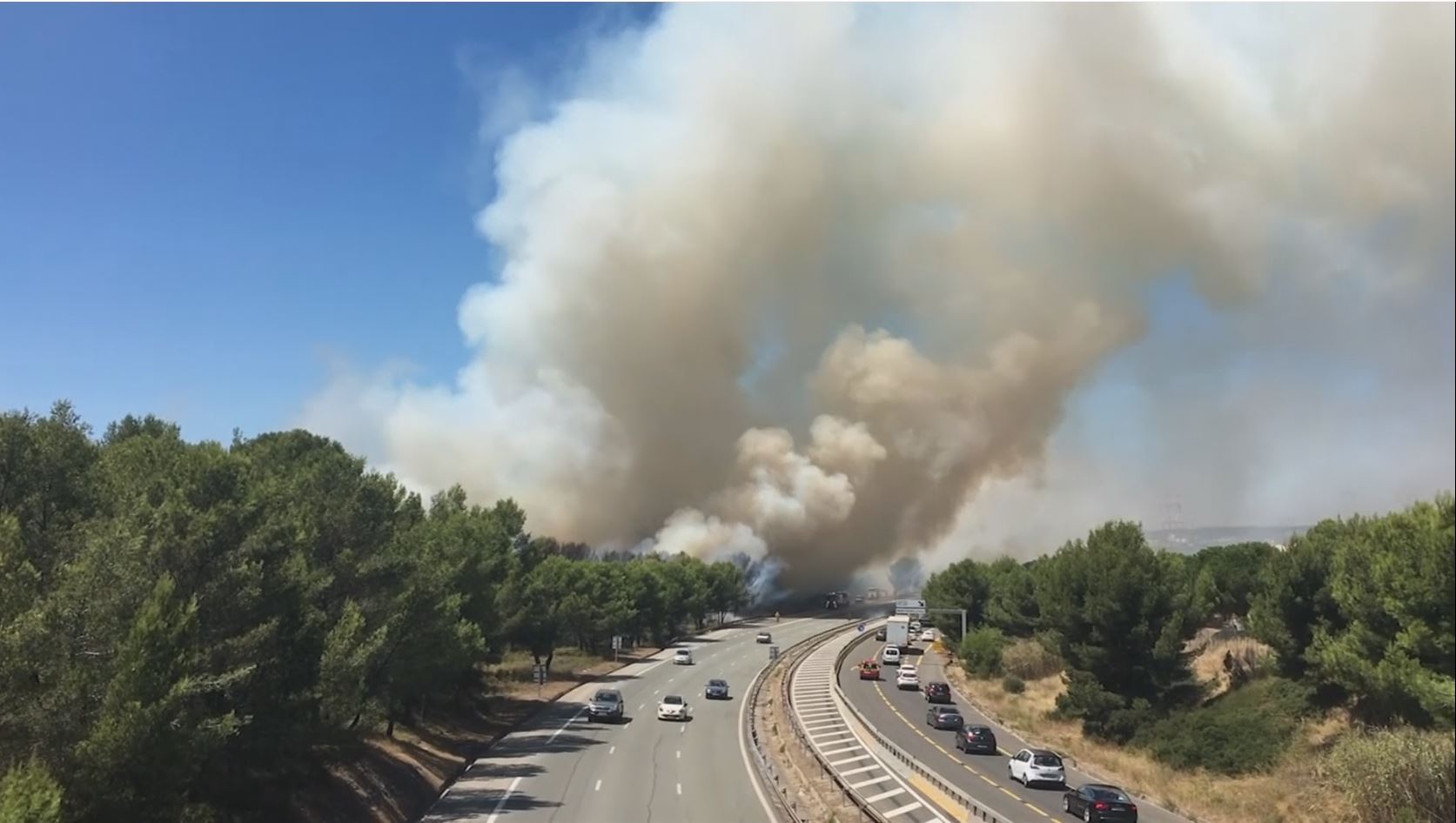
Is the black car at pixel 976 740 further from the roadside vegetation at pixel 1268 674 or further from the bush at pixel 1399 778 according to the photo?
the bush at pixel 1399 778

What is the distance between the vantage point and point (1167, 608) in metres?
51.4

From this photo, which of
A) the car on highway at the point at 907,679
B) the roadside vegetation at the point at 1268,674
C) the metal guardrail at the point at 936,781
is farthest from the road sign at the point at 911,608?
the metal guardrail at the point at 936,781

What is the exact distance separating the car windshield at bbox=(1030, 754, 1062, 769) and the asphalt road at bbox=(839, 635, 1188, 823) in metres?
0.82

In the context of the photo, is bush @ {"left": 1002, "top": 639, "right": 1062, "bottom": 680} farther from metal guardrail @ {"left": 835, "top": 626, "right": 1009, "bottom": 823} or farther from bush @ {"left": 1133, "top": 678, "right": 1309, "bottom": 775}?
metal guardrail @ {"left": 835, "top": 626, "right": 1009, "bottom": 823}

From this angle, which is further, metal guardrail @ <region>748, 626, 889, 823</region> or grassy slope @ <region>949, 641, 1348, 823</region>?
grassy slope @ <region>949, 641, 1348, 823</region>

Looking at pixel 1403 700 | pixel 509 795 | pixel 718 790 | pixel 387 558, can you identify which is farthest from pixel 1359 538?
pixel 387 558

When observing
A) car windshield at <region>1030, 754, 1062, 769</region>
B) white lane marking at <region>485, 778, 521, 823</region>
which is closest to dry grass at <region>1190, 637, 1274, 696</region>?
car windshield at <region>1030, 754, 1062, 769</region>

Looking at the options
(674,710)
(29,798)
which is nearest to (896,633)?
(674,710)

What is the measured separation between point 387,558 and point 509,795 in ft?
34.6

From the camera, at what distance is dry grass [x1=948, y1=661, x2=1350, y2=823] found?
3081 cm

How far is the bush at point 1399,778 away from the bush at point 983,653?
52070mm

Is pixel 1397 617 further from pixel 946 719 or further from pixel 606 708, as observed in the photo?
pixel 606 708

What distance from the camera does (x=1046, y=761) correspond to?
36219mm

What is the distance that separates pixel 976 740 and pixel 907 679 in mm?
27761
